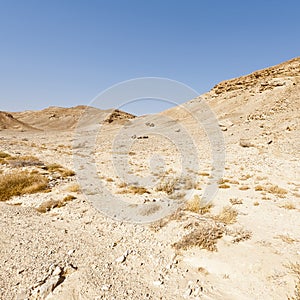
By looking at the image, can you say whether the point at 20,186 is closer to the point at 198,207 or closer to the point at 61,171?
the point at 61,171

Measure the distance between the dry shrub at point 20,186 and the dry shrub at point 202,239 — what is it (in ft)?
23.8

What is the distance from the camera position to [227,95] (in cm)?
5206

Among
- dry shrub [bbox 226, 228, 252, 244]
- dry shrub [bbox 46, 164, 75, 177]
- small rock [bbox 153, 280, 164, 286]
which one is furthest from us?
dry shrub [bbox 46, 164, 75, 177]

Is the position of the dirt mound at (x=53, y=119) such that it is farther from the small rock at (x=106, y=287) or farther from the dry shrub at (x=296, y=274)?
the dry shrub at (x=296, y=274)

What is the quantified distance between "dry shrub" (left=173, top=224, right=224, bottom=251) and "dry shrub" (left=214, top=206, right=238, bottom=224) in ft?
3.21

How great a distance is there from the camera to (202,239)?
5219 mm

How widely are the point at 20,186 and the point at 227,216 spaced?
907cm

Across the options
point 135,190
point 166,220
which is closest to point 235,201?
point 166,220

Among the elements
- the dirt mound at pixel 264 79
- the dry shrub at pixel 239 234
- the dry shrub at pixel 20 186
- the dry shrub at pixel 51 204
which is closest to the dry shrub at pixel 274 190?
the dry shrub at pixel 239 234

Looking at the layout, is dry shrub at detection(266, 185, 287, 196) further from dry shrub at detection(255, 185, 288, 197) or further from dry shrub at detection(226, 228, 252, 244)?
dry shrub at detection(226, 228, 252, 244)

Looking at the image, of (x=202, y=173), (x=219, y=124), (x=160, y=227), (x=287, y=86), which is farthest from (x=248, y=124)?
(x=160, y=227)

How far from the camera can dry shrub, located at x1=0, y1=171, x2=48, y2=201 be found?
8685mm

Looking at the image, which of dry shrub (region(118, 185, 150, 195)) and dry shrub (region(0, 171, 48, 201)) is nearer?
dry shrub (region(0, 171, 48, 201))

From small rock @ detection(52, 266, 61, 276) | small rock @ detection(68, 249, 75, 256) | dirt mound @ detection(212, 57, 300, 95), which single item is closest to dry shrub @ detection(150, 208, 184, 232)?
small rock @ detection(68, 249, 75, 256)
